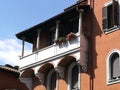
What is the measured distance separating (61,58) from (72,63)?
810mm

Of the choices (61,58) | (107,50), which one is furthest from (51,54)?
(107,50)

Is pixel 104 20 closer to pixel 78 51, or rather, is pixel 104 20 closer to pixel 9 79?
pixel 78 51

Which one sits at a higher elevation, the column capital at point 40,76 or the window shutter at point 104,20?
the window shutter at point 104,20

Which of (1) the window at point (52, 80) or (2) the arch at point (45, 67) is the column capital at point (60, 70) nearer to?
(2) the arch at point (45, 67)

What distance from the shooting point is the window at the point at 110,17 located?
23.8 meters

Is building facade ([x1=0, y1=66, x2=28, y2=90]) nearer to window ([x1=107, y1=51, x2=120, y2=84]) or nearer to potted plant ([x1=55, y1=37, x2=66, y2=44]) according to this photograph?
potted plant ([x1=55, y1=37, x2=66, y2=44])

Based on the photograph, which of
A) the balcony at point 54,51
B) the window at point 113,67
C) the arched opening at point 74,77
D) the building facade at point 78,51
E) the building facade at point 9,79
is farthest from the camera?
the building facade at point 9,79

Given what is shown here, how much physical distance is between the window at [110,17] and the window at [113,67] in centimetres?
165

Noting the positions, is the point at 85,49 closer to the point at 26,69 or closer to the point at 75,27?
the point at 75,27

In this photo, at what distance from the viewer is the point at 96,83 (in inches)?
938

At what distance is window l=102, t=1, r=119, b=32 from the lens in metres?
23.8

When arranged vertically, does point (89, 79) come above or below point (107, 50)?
below

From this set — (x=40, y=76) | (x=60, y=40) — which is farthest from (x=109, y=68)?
(x=40, y=76)

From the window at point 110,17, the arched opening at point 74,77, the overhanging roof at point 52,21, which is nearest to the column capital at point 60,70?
the arched opening at point 74,77
